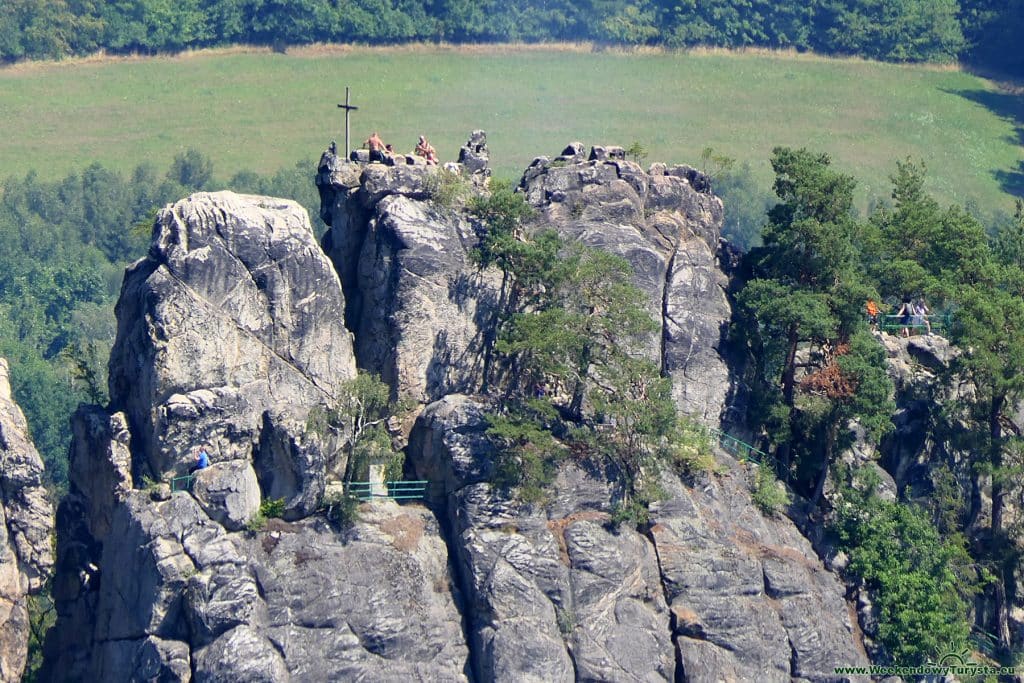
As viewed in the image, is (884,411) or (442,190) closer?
(884,411)

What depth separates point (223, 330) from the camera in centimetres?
6262

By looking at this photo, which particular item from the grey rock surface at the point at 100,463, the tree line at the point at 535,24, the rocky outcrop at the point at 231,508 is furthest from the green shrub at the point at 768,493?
the tree line at the point at 535,24

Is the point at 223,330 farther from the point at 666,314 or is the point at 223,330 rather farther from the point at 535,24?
the point at 535,24

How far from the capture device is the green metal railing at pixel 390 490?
63.1m

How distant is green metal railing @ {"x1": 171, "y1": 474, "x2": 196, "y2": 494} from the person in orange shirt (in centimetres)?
2086

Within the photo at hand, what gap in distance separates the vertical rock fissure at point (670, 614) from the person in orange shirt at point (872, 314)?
10836 mm

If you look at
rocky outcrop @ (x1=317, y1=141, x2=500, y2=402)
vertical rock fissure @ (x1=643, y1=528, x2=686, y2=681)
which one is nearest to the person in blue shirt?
rocky outcrop @ (x1=317, y1=141, x2=500, y2=402)

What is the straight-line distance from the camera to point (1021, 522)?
67.9 meters

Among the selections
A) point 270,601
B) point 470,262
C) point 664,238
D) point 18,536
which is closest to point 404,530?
point 270,601

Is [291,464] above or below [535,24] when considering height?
above

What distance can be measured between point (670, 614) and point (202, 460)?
42.3ft

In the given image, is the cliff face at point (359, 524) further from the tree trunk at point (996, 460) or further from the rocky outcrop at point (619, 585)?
the tree trunk at point (996, 460)

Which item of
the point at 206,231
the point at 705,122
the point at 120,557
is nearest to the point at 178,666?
the point at 120,557

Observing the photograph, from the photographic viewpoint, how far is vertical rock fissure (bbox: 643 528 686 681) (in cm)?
6197
